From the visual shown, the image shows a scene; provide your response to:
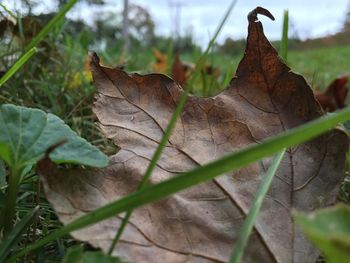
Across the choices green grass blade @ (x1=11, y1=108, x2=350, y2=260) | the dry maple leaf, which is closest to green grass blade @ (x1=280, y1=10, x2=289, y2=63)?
the dry maple leaf

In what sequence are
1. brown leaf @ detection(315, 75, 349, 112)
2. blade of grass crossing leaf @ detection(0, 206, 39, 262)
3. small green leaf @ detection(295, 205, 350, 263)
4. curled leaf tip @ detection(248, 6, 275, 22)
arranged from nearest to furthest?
small green leaf @ detection(295, 205, 350, 263), blade of grass crossing leaf @ detection(0, 206, 39, 262), curled leaf tip @ detection(248, 6, 275, 22), brown leaf @ detection(315, 75, 349, 112)

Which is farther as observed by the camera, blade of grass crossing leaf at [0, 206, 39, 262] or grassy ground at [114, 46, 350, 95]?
grassy ground at [114, 46, 350, 95]

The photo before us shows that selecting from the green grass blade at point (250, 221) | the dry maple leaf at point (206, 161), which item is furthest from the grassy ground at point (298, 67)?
the green grass blade at point (250, 221)

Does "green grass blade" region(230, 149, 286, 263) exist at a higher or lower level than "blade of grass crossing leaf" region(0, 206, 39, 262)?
higher

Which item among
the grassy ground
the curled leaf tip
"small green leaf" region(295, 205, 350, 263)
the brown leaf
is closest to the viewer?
"small green leaf" region(295, 205, 350, 263)

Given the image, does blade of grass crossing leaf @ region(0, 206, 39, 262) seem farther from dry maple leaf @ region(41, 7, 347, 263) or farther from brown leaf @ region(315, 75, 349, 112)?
brown leaf @ region(315, 75, 349, 112)

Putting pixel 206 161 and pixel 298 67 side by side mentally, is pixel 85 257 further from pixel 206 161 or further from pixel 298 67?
pixel 298 67

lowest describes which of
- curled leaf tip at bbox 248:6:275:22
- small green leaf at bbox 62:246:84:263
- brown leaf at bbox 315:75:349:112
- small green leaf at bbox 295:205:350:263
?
small green leaf at bbox 62:246:84:263

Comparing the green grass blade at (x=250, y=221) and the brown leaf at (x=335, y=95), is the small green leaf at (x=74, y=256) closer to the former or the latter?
the green grass blade at (x=250, y=221)
